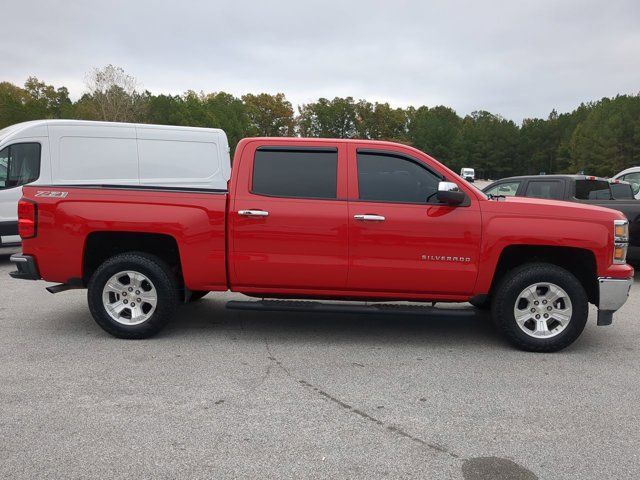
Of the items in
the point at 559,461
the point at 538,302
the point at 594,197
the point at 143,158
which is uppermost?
the point at 143,158

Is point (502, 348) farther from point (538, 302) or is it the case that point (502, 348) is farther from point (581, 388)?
point (581, 388)

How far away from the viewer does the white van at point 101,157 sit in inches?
369

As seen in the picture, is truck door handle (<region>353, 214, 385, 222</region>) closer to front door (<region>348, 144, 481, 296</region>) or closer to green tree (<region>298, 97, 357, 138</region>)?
front door (<region>348, 144, 481, 296</region>)

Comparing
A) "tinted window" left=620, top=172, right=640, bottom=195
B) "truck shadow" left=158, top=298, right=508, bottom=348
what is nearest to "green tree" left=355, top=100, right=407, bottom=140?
"tinted window" left=620, top=172, right=640, bottom=195

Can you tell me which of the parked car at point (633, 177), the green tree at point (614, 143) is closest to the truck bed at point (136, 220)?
the parked car at point (633, 177)

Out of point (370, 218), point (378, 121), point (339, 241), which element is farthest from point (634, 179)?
point (378, 121)

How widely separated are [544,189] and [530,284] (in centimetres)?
456

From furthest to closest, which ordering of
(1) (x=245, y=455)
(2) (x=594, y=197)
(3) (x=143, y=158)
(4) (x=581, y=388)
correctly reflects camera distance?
(3) (x=143, y=158)
(2) (x=594, y=197)
(4) (x=581, y=388)
(1) (x=245, y=455)

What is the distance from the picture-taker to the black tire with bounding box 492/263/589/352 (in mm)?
Result: 4898

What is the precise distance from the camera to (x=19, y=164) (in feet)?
31.0

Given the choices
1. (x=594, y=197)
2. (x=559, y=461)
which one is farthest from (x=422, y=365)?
(x=594, y=197)

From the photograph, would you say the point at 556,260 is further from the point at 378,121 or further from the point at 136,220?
the point at 378,121

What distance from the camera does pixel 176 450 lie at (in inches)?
122

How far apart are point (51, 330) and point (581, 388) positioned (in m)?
5.05
